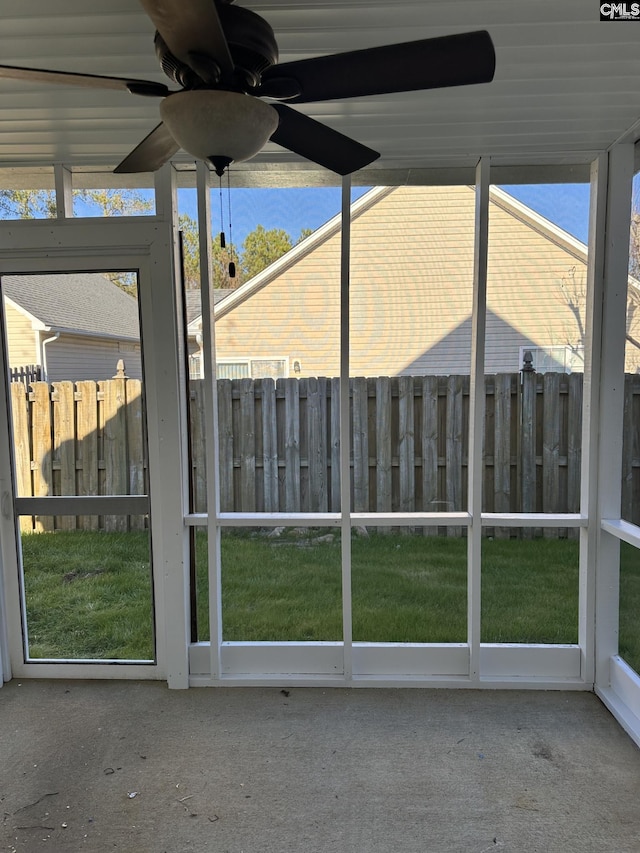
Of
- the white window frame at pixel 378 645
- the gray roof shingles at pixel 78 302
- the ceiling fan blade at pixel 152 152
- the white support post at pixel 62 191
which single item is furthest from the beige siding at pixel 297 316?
the ceiling fan blade at pixel 152 152

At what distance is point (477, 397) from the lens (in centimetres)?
276

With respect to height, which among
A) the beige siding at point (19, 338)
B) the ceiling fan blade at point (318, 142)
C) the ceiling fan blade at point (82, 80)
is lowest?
the beige siding at point (19, 338)

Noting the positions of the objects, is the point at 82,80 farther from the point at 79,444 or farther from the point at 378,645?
the point at 378,645

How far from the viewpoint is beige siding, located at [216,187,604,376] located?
3.29 m

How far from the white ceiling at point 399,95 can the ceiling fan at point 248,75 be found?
437 millimetres

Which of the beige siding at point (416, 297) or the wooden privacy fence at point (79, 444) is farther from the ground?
the beige siding at point (416, 297)

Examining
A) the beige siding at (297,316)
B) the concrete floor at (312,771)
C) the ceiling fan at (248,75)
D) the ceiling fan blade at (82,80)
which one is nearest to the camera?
the ceiling fan at (248,75)

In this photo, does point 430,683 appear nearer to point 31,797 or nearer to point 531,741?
point 531,741

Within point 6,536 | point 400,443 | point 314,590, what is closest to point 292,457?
point 400,443

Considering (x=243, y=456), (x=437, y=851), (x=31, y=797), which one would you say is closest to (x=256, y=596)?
(x=243, y=456)

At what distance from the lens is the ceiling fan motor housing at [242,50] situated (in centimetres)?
124

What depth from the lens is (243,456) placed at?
373 cm

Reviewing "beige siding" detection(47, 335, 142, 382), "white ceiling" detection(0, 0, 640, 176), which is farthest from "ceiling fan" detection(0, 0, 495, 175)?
"beige siding" detection(47, 335, 142, 382)

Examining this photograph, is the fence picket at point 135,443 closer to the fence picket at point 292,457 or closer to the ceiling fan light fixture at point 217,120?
the fence picket at point 292,457
